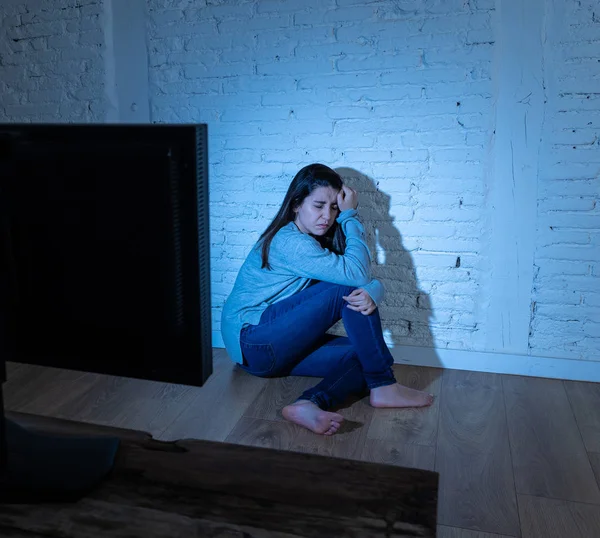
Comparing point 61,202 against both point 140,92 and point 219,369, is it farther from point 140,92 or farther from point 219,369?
point 140,92

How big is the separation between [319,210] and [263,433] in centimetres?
82

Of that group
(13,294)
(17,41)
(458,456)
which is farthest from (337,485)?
(17,41)

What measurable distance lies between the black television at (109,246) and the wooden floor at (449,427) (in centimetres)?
109

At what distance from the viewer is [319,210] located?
243 centimetres

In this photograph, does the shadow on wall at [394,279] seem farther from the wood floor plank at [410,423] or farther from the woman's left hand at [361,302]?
the woman's left hand at [361,302]

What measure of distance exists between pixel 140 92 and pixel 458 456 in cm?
198

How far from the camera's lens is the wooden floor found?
1757 mm

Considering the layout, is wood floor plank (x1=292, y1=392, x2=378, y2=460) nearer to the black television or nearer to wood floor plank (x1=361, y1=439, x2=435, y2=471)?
wood floor plank (x1=361, y1=439, x2=435, y2=471)

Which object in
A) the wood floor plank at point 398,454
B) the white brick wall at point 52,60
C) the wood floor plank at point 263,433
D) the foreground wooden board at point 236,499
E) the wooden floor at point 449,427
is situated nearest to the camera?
the foreground wooden board at point 236,499

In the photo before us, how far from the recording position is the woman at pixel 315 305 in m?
2.35

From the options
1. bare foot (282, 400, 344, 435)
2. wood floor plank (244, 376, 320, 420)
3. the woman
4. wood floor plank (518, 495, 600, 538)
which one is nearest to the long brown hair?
the woman

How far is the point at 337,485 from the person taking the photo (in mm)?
904

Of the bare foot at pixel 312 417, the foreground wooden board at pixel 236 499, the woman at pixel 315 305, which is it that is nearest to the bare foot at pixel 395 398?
the woman at pixel 315 305

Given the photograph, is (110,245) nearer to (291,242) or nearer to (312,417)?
(312,417)
